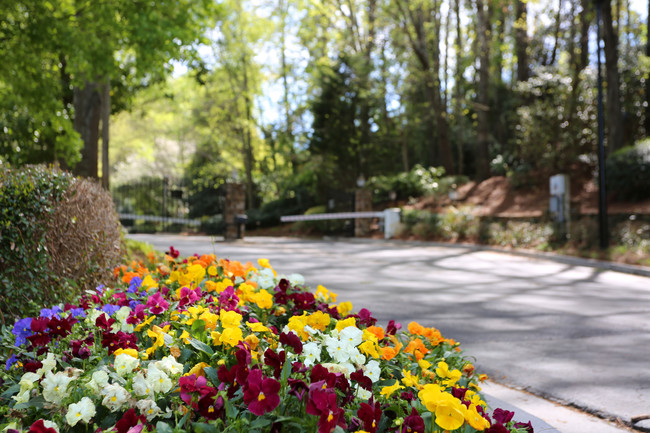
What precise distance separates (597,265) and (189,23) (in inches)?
380

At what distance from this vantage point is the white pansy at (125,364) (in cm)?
221

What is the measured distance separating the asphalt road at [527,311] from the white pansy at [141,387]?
116 inches

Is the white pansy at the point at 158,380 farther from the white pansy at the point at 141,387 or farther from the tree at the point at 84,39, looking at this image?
the tree at the point at 84,39

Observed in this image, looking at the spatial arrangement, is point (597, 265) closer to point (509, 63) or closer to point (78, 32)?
point (78, 32)

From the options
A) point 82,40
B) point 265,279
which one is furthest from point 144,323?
point 82,40

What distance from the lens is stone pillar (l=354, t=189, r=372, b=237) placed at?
20.5m

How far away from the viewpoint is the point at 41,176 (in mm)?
4195

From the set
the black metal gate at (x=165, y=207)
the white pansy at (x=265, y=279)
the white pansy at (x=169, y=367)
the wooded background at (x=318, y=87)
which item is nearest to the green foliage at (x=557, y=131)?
the wooded background at (x=318, y=87)

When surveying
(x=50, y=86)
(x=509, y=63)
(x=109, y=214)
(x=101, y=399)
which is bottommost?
(x=101, y=399)

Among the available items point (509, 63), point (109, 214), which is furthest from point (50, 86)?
point (509, 63)

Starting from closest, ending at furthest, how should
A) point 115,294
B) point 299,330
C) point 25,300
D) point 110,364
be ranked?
1. point 110,364
2. point 299,330
3. point 115,294
4. point 25,300

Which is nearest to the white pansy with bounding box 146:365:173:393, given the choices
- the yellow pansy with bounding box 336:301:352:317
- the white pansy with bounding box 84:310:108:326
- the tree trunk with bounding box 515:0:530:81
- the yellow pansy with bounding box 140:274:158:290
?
the white pansy with bounding box 84:310:108:326

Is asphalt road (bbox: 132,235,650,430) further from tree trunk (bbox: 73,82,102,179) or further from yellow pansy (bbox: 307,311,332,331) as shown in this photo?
tree trunk (bbox: 73,82,102,179)

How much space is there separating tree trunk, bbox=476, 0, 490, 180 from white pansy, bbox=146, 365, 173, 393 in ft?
74.0
